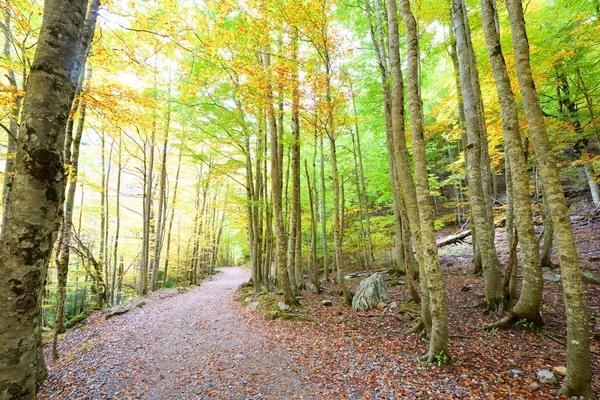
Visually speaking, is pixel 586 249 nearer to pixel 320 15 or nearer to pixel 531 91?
pixel 531 91

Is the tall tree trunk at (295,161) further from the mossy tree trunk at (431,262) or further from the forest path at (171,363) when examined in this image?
the mossy tree trunk at (431,262)

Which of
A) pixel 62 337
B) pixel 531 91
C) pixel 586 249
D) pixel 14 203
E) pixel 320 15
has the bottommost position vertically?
pixel 62 337

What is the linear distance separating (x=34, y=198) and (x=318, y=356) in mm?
5149

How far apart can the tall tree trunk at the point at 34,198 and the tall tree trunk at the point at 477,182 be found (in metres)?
7.34

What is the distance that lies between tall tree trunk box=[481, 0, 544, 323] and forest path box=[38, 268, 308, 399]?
4.58 meters

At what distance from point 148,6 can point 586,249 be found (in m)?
16.9

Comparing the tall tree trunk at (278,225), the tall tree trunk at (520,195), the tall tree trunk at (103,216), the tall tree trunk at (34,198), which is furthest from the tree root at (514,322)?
the tall tree trunk at (103,216)

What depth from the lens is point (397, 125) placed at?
16.9ft

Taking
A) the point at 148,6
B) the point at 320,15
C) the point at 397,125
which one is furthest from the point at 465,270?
the point at 148,6

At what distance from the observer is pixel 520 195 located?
193 inches

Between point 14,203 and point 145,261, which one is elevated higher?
point 14,203

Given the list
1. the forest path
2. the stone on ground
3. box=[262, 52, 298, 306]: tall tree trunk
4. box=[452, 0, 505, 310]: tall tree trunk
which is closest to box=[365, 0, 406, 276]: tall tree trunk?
the stone on ground

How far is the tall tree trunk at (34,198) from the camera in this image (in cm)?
164

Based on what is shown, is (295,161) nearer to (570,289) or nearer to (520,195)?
(520,195)
